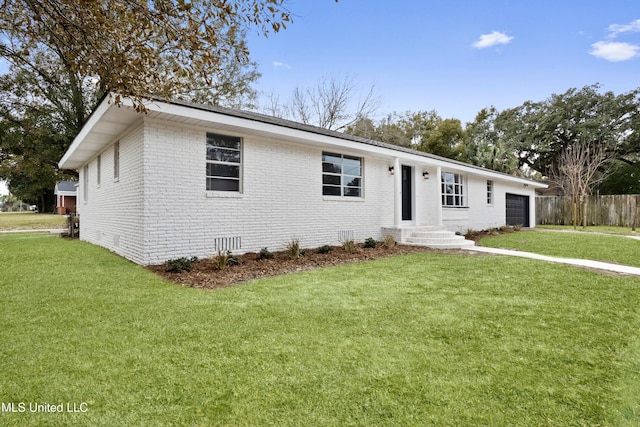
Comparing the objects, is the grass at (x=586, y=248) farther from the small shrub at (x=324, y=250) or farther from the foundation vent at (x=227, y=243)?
the foundation vent at (x=227, y=243)

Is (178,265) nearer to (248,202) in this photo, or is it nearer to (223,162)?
(248,202)

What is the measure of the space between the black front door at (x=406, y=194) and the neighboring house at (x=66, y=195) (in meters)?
33.5

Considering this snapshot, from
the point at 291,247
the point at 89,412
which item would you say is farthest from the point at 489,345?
the point at 291,247

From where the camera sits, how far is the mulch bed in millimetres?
5520

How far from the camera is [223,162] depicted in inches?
296

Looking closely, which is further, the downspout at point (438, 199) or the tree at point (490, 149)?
the tree at point (490, 149)

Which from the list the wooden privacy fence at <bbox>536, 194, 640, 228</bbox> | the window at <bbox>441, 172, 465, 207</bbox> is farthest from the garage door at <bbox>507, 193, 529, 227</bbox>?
the window at <bbox>441, 172, 465, 207</bbox>

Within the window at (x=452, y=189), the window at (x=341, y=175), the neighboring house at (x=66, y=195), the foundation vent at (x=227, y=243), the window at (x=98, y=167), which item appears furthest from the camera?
the neighboring house at (x=66, y=195)

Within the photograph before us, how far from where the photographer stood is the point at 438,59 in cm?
1353

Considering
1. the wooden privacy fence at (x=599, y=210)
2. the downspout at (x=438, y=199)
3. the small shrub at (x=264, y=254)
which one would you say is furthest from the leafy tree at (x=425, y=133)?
the small shrub at (x=264, y=254)

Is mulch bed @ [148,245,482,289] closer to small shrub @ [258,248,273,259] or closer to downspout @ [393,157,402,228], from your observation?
small shrub @ [258,248,273,259]

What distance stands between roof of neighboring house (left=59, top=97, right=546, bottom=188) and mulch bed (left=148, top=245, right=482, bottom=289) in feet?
9.21

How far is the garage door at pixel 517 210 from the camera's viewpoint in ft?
58.1

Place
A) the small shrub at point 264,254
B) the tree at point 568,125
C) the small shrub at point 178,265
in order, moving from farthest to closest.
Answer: the tree at point 568,125
the small shrub at point 264,254
the small shrub at point 178,265
